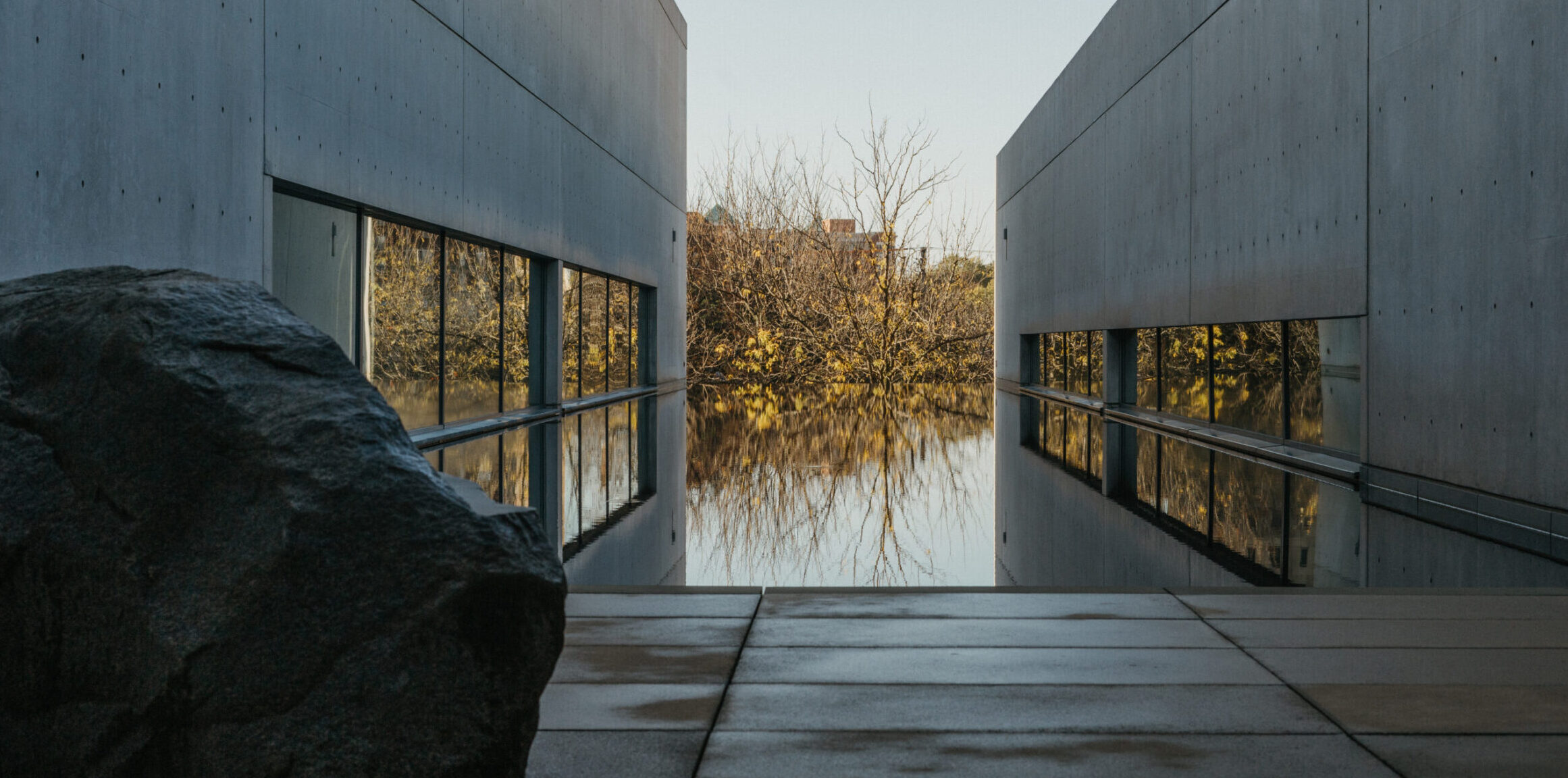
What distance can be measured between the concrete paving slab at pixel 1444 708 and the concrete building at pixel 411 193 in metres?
3.22

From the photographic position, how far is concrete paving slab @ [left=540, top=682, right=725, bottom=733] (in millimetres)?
2980

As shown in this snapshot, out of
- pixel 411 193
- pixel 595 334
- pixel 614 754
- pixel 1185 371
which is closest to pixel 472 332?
pixel 411 193

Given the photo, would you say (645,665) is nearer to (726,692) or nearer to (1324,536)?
(726,692)

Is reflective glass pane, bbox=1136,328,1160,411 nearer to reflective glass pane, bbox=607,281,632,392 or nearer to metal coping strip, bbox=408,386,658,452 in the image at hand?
metal coping strip, bbox=408,386,658,452

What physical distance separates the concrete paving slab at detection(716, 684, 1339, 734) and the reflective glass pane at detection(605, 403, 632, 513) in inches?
182

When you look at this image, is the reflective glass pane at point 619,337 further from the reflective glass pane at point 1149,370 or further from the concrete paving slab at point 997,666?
the concrete paving slab at point 997,666

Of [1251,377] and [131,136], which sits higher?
[131,136]

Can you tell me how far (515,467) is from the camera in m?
9.27

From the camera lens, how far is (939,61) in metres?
29.3

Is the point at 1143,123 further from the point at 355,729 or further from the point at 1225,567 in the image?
the point at 355,729

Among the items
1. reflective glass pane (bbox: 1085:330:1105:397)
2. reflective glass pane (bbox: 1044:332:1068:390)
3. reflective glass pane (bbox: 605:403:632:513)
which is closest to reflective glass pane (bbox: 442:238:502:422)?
reflective glass pane (bbox: 605:403:632:513)

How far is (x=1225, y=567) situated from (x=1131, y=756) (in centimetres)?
321

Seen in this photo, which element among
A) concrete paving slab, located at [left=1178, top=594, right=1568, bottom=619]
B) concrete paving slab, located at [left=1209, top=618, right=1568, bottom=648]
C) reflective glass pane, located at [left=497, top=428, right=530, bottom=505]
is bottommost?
concrete paving slab, located at [left=1209, top=618, right=1568, bottom=648]

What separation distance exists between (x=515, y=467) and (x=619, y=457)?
5.51 ft
